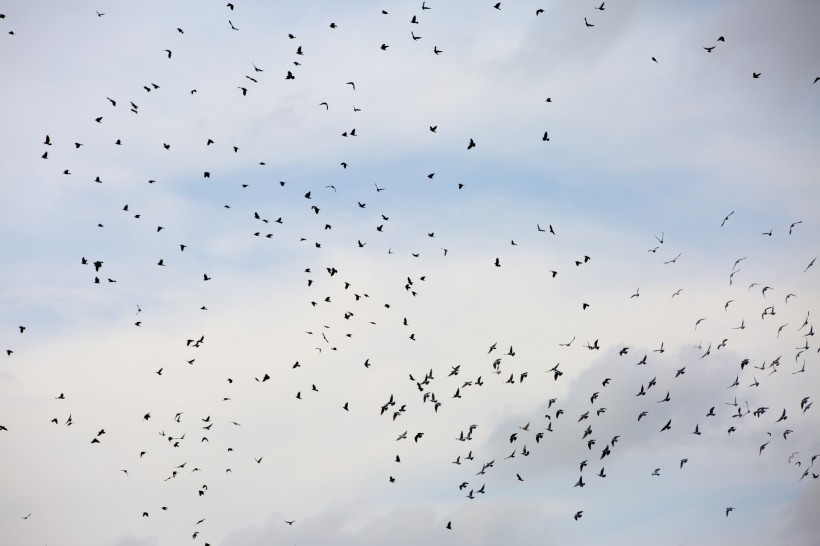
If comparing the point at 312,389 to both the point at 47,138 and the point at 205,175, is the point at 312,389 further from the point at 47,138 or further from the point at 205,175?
the point at 47,138

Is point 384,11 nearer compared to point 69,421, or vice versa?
point 384,11

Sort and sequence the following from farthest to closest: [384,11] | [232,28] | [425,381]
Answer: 1. [425,381]
2. [384,11]
3. [232,28]

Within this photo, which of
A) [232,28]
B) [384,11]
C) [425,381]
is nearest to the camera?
[232,28]

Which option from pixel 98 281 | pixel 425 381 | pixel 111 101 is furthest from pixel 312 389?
pixel 111 101

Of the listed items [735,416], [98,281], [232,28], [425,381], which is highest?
[232,28]

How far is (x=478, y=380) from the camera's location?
107 meters

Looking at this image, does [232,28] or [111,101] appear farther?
[111,101]

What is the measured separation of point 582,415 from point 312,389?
24.7 m

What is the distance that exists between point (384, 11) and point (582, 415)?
39593 mm

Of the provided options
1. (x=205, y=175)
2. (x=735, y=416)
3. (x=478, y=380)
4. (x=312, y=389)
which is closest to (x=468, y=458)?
(x=478, y=380)

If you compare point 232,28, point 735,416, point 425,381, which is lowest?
point 735,416

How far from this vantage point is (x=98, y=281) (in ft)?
342

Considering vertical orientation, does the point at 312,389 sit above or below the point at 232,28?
below

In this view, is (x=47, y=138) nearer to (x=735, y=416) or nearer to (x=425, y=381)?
(x=425, y=381)
